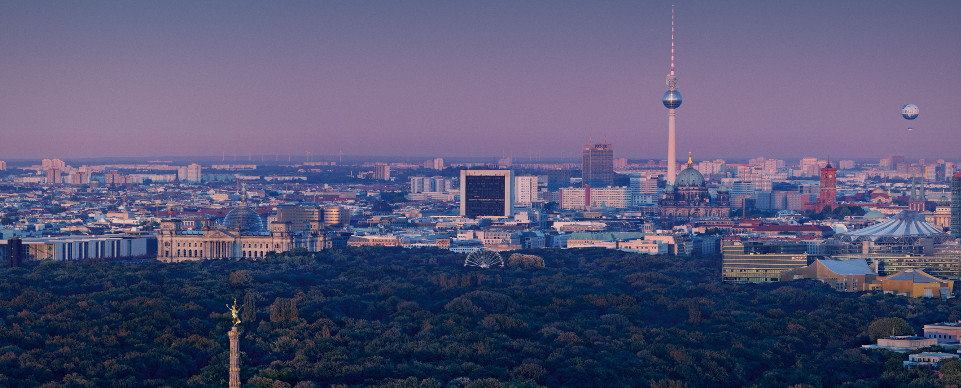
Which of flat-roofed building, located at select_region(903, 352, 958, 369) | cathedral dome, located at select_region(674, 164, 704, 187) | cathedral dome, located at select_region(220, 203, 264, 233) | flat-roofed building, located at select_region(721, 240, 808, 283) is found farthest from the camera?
cathedral dome, located at select_region(674, 164, 704, 187)

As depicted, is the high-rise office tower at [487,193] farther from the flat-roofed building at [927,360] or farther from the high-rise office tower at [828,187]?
the flat-roofed building at [927,360]

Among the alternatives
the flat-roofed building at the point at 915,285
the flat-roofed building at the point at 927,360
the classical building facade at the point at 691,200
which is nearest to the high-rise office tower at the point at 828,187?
the classical building facade at the point at 691,200

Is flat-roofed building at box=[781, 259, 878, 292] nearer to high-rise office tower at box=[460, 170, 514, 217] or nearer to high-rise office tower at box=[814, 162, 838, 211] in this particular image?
high-rise office tower at box=[460, 170, 514, 217]

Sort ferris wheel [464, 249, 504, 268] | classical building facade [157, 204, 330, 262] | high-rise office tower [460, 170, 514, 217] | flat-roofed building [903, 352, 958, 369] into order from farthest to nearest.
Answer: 1. high-rise office tower [460, 170, 514, 217]
2. classical building facade [157, 204, 330, 262]
3. ferris wheel [464, 249, 504, 268]
4. flat-roofed building [903, 352, 958, 369]

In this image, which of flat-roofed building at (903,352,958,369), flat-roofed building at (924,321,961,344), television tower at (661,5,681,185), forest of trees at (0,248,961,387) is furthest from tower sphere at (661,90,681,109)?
flat-roofed building at (903,352,958,369)

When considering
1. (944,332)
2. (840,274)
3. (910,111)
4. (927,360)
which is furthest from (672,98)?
(927,360)

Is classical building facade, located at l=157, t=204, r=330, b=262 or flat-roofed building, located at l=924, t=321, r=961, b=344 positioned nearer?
flat-roofed building, located at l=924, t=321, r=961, b=344

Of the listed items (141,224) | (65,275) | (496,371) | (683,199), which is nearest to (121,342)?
(496,371)

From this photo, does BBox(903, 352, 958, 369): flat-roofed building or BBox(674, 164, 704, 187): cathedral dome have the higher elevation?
BBox(674, 164, 704, 187): cathedral dome
